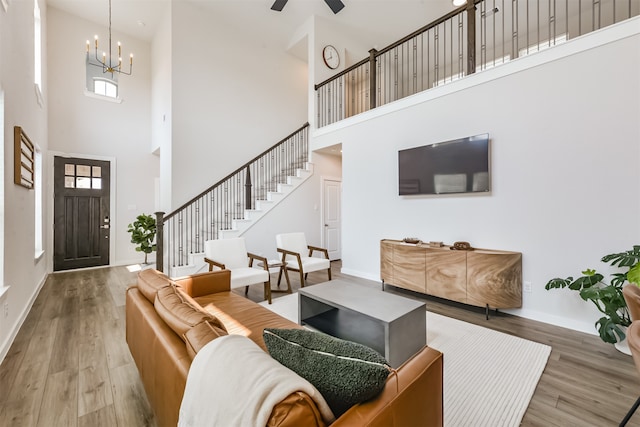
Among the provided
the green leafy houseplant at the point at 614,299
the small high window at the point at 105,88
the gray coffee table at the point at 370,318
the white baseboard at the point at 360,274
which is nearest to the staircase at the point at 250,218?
the white baseboard at the point at 360,274

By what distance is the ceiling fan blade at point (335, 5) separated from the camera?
5.30 m

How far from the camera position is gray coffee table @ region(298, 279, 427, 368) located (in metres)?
2.09

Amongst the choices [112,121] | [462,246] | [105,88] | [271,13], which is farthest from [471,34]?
[105,88]

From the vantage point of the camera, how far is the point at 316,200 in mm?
6168

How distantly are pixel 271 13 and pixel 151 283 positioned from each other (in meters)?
5.94

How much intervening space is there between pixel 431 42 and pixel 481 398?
7036mm

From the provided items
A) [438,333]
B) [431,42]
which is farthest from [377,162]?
[431,42]

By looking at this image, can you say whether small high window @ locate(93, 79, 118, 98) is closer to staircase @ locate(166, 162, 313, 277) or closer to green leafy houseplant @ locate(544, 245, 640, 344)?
staircase @ locate(166, 162, 313, 277)

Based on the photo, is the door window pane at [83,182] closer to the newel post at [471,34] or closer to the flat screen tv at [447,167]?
the flat screen tv at [447,167]

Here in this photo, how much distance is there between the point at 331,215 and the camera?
258 inches

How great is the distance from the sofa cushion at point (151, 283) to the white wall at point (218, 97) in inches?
142

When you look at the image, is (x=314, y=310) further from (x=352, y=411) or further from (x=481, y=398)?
(x=352, y=411)

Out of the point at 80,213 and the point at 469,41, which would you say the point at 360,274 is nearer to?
the point at 469,41

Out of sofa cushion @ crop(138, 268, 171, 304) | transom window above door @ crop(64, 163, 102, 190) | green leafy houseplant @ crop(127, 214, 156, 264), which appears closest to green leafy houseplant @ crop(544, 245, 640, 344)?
sofa cushion @ crop(138, 268, 171, 304)
